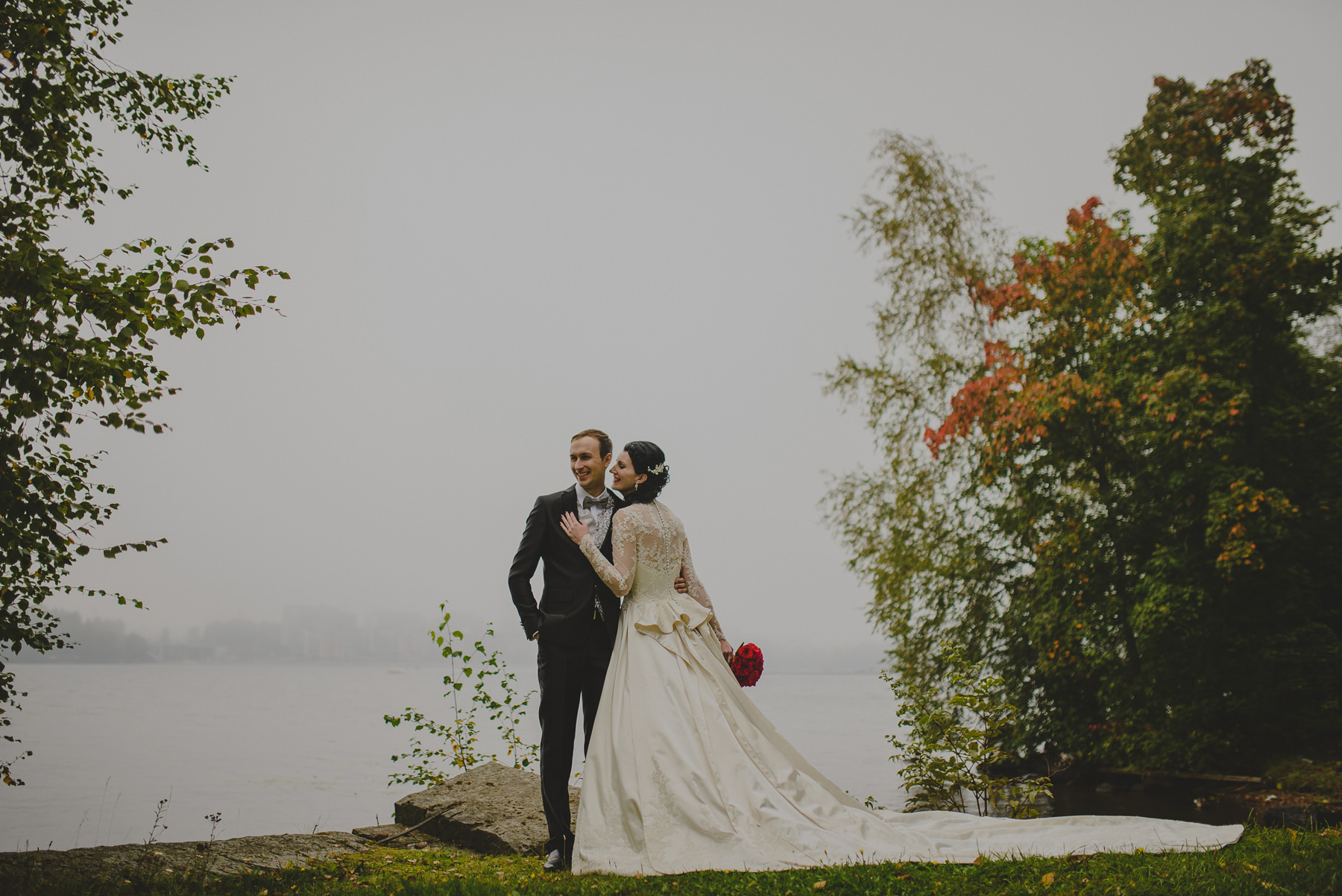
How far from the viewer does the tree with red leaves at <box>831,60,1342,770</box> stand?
38.2ft

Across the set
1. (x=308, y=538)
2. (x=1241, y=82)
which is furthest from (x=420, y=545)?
(x=1241, y=82)

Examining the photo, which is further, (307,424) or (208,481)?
(208,481)

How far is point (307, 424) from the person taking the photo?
52.8 meters

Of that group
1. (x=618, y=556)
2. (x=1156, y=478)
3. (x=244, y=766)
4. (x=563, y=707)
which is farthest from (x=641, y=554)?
(x=244, y=766)

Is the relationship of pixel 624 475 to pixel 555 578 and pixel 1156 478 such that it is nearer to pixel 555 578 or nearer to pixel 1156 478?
pixel 555 578

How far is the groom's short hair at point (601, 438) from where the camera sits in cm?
506

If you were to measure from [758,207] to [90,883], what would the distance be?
49.1 metres

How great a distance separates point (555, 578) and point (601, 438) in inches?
36.3

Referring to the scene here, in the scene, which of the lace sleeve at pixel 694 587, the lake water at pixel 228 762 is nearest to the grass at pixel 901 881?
the lace sleeve at pixel 694 587

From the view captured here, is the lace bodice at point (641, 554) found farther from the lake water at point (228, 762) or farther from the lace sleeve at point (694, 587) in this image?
the lake water at point (228, 762)

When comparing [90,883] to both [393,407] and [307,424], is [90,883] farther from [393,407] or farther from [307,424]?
[393,407]

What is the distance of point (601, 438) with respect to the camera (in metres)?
5.14

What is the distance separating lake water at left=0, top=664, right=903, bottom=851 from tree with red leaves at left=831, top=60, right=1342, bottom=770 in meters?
3.83

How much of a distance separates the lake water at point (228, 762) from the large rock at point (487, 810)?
8.17 feet
